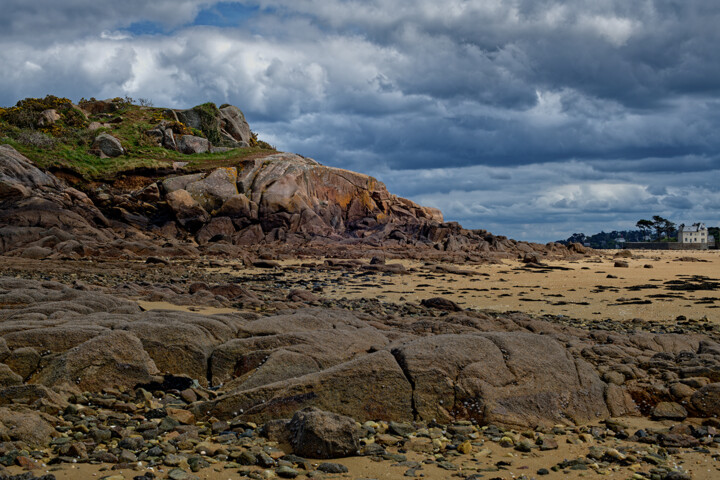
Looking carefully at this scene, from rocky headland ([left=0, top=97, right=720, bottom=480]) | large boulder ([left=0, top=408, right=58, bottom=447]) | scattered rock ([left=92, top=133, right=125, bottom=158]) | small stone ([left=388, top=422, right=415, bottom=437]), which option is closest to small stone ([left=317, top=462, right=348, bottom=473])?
rocky headland ([left=0, top=97, right=720, bottom=480])

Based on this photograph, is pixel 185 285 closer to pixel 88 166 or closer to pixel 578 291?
pixel 578 291

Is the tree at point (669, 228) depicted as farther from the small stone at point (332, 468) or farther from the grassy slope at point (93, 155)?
the small stone at point (332, 468)

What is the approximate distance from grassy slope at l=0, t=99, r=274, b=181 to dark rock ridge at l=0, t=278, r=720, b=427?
39.1m

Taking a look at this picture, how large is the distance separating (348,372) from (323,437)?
1254 millimetres

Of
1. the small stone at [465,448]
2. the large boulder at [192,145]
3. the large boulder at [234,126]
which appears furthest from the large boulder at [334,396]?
the large boulder at [234,126]

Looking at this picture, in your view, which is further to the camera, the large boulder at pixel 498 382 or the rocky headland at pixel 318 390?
the large boulder at pixel 498 382

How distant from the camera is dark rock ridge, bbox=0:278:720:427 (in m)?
6.48

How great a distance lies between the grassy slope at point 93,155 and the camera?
141ft

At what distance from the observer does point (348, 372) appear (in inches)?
260

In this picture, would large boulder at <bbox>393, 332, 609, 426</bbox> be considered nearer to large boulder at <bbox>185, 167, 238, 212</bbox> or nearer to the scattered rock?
large boulder at <bbox>185, 167, 238, 212</bbox>

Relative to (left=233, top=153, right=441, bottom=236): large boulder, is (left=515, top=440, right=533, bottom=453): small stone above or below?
below

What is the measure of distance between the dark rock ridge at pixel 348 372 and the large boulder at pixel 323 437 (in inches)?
27.3

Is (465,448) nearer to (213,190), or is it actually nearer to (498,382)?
(498,382)

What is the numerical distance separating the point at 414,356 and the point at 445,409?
733mm
